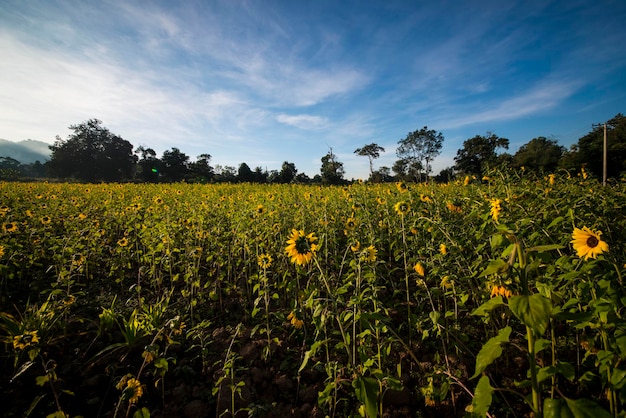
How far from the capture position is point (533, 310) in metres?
0.81

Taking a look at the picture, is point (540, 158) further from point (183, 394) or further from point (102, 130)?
point (102, 130)

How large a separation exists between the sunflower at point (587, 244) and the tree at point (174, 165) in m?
49.8

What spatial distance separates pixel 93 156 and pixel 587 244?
6835cm

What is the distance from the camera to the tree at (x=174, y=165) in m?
46.3

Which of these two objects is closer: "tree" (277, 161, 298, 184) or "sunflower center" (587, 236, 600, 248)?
"sunflower center" (587, 236, 600, 248)

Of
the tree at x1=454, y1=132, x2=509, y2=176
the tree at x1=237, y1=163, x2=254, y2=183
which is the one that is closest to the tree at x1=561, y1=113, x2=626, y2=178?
the tree at x1=454, y1=132, x2=509, y2=176

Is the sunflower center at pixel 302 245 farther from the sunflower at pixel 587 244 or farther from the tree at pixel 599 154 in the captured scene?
the tree at pixel 599 154

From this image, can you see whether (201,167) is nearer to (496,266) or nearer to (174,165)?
(174,165)

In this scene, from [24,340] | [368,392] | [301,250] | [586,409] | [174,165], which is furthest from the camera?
[174,165]

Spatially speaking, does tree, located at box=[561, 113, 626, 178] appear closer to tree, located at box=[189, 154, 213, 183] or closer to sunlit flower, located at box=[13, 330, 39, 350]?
sunlit flower, located at box=[13, 330, 39, 350]

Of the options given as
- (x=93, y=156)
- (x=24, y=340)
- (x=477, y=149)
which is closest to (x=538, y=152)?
(x=477, y=149)

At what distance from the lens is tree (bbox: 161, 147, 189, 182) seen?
4628cm

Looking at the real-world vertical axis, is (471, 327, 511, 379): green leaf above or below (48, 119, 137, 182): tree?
below

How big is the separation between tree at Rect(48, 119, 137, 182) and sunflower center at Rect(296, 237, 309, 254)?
60.0 meters
